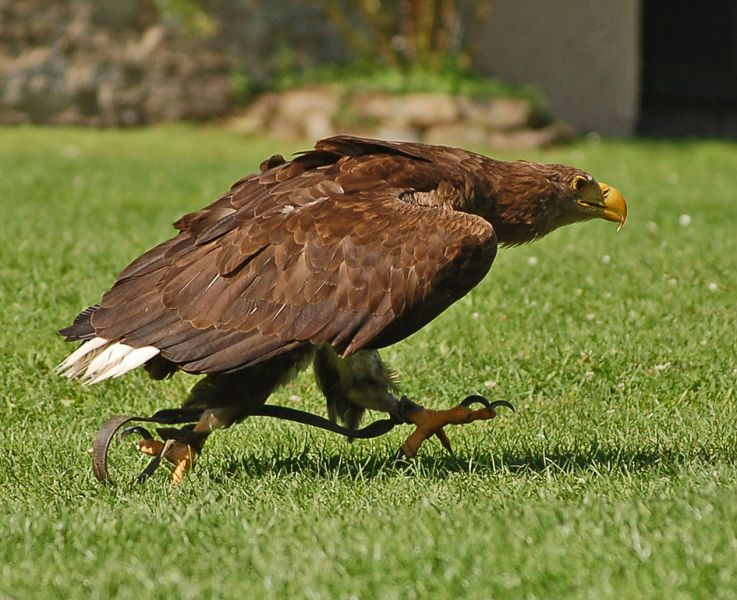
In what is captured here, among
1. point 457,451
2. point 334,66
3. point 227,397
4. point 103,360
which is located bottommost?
point 334,66

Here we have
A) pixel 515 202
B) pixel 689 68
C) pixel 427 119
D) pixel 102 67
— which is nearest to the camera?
pixel 515 202

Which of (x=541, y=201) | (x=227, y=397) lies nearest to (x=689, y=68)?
(x=541, y=201)

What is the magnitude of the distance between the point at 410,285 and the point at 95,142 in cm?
1036

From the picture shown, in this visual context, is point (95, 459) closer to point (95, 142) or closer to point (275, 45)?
point (95, 142)

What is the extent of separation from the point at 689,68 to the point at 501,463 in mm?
14106

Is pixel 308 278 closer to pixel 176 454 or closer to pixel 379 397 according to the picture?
pixel 379 397

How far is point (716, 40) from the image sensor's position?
18.6 meters

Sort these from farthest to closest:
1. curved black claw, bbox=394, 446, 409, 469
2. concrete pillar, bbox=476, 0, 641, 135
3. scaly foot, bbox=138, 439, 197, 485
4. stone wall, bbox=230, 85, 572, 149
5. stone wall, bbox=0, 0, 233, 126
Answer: concrete pillar, bbox=476, 0, 641, 135, stone wall, bbox=0, 0, 233, 126, stone wall, bbox=230, 85, 572, 149, curved black claw, bbox=394, 446, 409, 469, scaly foot, bbox=138, 439, 197, 485

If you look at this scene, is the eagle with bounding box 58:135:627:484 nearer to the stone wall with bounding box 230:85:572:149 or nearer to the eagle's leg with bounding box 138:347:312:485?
the eagle's leg with bounding box 138:347:312:485

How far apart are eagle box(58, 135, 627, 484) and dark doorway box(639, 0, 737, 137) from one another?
1297cm

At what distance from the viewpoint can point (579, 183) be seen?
19.3 feet

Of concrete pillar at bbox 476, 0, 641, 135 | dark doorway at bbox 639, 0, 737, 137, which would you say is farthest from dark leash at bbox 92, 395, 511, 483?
dark doorway at bbox 639, 0, 737, 137

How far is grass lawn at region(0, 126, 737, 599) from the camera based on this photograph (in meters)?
3.82

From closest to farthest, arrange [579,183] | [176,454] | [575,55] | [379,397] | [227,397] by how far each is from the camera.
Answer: [227,397] < [176,454] < [379,397] < [579,183] < [575,55]
